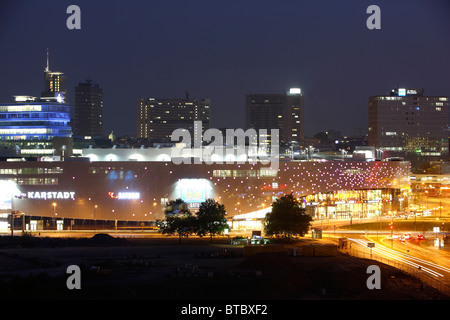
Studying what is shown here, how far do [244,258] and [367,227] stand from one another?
34715mm

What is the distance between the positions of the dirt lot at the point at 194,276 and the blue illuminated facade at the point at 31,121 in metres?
65.2

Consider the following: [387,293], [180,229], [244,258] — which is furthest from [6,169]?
[387,293]

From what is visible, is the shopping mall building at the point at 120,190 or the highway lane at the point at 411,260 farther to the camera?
the shopping mall building at the point at 120,190

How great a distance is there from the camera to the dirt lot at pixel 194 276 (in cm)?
4194

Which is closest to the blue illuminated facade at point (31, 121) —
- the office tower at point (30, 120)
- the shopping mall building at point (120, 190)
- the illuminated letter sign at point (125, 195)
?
Result: the office tower at point (30, 120)

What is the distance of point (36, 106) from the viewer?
121 metres

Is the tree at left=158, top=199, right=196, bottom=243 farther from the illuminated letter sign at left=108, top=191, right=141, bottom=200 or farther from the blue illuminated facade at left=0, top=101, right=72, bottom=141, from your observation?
the blue illuminated facade at left=0, top=101, right=72, bottom=141

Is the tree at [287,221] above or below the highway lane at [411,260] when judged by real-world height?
above

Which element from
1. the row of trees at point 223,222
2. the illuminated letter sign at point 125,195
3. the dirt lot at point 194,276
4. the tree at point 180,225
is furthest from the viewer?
the illuminated letter sign at point 125,195

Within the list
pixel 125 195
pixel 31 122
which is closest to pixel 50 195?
pixel 125 195

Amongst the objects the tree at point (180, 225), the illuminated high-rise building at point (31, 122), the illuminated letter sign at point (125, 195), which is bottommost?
the tree at point (180, 225)

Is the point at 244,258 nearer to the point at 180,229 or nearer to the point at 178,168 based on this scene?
the point at 180,229

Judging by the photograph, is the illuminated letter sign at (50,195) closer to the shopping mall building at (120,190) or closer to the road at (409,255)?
the shopping mall building at (120,190)

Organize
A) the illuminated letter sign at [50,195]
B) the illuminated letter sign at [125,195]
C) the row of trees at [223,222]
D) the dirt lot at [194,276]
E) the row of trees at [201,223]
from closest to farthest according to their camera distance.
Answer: the dirt lot at [194,276] < the row of trees at [223,222] < the row of trees at [201,223] < the illuminated letter sign at [50,195] < the illuminated letter sign at [125,195]
